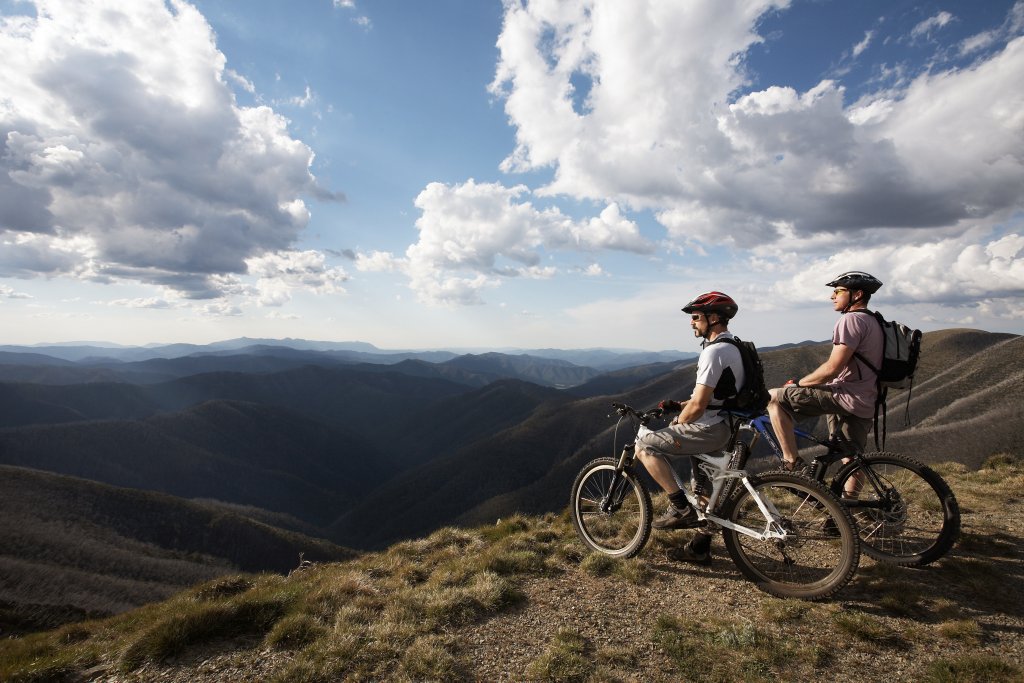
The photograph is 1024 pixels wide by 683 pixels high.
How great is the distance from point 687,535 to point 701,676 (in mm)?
3415

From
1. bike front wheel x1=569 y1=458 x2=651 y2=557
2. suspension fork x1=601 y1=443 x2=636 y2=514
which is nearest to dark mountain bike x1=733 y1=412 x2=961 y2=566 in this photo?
suspension fork x1=601 y1=443 x2=636 y2=514

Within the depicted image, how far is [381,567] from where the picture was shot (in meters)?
8.00

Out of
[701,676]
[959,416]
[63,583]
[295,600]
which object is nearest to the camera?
[701,676]

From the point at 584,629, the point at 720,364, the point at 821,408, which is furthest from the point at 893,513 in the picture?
the point at 584,629

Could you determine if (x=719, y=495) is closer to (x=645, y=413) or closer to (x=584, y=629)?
(x=645, y=413)

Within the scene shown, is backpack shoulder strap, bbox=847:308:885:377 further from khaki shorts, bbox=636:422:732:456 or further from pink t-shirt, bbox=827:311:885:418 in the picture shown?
khaki shorts, bbox=636:422:732:456

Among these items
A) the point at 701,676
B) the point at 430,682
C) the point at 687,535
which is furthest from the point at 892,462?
the point at 430,682

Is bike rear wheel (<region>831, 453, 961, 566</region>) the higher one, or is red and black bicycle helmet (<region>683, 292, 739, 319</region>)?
red and black bicycle helmet (<region>683, 292, 739, 319</region>)

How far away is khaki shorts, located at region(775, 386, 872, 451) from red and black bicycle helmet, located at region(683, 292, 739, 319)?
157 cm

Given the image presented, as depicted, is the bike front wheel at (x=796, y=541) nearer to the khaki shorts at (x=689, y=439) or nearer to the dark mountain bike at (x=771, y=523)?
the dark mountain bike at (x=771, y=523)

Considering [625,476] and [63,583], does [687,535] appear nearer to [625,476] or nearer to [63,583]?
[625,476]

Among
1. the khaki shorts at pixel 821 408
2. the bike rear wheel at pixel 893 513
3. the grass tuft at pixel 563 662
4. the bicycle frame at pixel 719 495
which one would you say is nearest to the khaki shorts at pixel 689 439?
the bicycle frame at pixel 719 495

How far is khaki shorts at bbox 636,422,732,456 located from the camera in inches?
240

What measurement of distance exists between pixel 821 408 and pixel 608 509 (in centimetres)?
350
